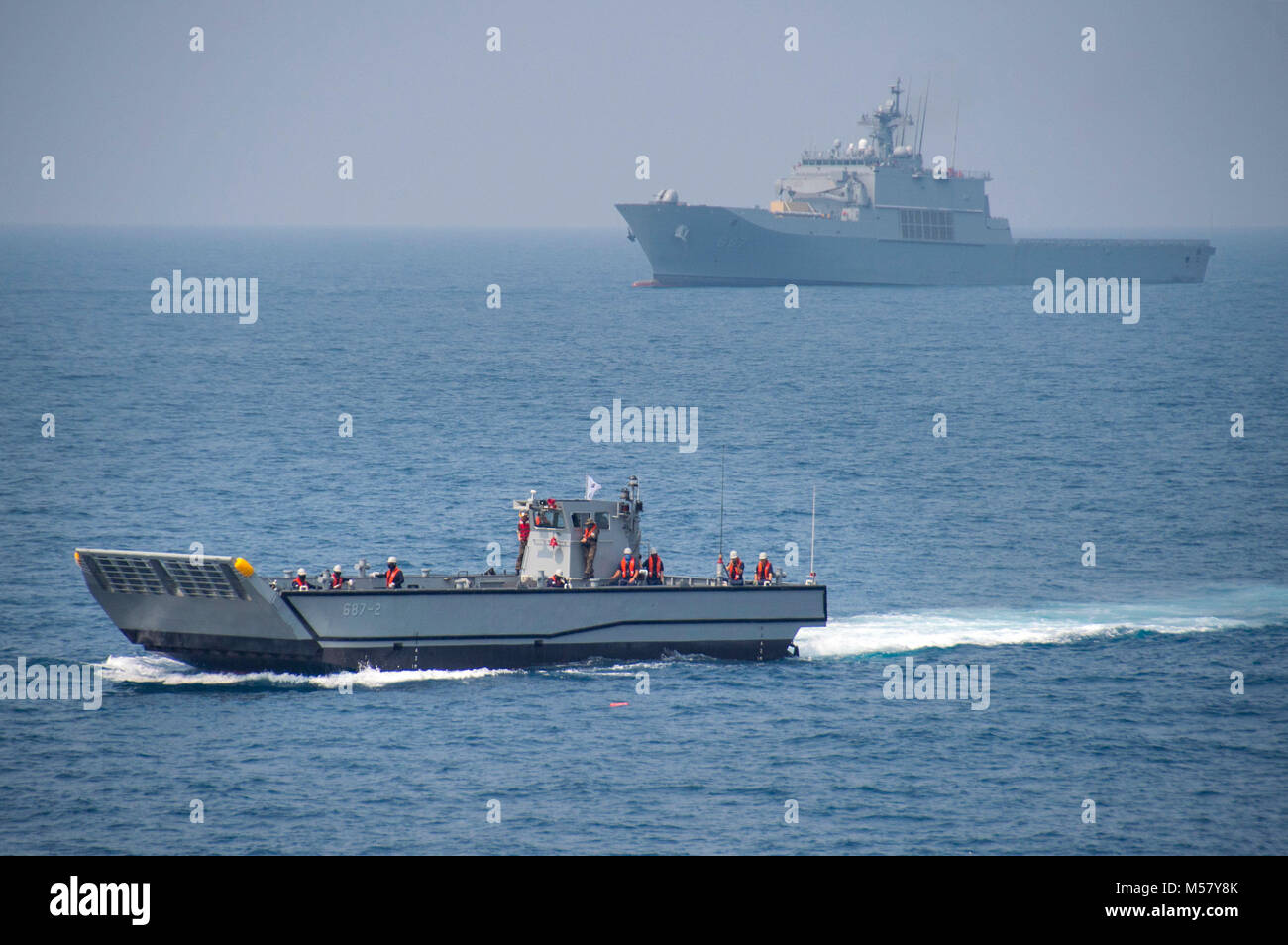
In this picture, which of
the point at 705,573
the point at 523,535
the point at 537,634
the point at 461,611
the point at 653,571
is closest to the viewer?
the point at 461,611

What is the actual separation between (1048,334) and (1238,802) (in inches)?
4280

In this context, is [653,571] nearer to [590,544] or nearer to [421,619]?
[590,544]

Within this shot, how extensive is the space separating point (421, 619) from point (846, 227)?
118 m

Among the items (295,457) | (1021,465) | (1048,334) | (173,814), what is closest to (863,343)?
(1048,334)

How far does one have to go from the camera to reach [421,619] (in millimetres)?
42594

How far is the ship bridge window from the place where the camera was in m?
158

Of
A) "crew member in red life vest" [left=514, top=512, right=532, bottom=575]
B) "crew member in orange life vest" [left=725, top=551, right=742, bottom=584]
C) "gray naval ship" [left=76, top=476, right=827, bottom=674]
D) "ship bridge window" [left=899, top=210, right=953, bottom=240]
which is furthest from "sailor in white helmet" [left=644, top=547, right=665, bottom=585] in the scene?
"ship bridge window" [left=899, top=210, right=953, bottom=240]

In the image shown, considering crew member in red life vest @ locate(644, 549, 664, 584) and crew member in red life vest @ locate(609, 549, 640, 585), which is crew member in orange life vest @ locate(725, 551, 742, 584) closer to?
crew member in red life vest @ locate(644, 549, 664, 584)

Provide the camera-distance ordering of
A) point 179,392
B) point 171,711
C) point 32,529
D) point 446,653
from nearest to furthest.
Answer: point 171,711
point 446,653
point 32,529
point 179,392

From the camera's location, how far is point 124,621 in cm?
4209

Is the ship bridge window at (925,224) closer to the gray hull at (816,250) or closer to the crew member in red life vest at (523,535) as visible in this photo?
the gray hull at (816,250)

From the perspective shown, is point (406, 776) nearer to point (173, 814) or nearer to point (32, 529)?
point (173, 814)

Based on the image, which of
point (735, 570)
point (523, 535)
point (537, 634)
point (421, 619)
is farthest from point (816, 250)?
point (421, 619)

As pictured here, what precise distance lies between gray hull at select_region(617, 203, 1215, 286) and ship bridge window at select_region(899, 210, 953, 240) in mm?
700
